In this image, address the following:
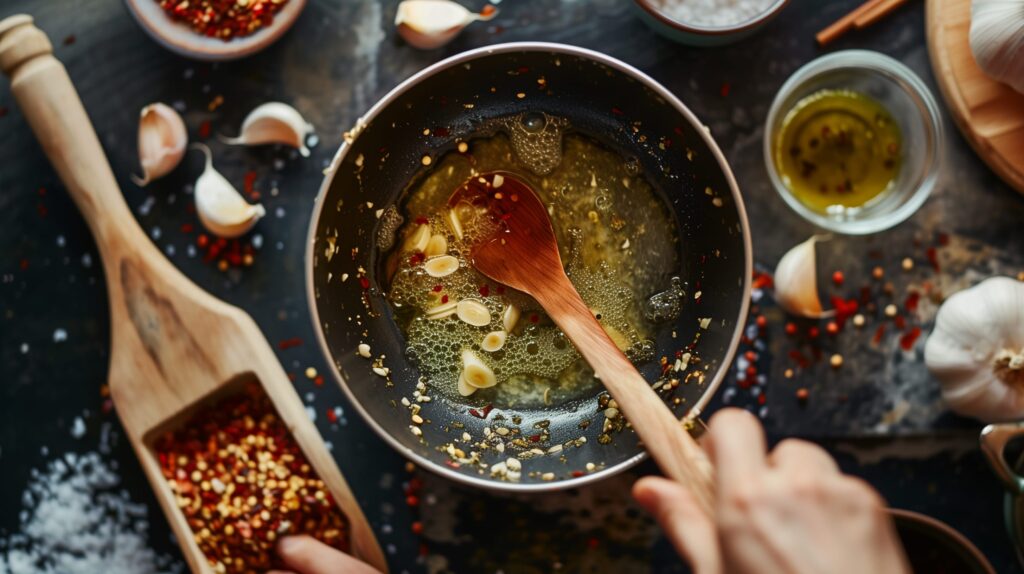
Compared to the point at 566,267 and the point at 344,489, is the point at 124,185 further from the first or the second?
the point at 566,267

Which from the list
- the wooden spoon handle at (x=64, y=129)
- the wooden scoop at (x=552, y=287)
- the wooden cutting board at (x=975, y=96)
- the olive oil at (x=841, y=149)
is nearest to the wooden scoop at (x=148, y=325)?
the wooden spoon handle at (x=64, y=129)

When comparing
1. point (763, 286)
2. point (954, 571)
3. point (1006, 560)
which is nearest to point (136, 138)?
point (763, 286)

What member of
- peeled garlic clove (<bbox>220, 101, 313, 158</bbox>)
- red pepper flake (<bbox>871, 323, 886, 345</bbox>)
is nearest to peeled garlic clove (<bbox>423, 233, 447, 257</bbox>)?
peeled garlic clove (<bbox>220, 101, 313, 158</bbox>)

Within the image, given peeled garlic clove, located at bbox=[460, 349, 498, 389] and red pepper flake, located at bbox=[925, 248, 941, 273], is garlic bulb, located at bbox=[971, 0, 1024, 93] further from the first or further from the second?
peeled garlic clove, located at bbox=[460, 349, 498, 389]

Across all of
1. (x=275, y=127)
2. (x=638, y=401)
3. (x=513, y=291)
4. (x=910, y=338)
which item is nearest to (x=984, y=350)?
(x=910, y=338)

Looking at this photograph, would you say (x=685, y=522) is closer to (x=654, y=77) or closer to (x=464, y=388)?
(x=464, y=388)

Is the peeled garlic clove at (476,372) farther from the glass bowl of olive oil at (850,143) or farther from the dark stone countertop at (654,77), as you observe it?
the glass bowl of olive oil at (850,143)
